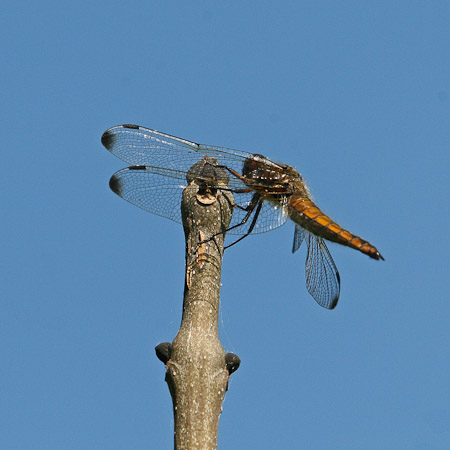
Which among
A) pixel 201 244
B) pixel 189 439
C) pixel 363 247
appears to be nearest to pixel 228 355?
pixel 189 439

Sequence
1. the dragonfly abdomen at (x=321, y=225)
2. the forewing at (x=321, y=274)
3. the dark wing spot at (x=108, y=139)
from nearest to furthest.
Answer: the dragonfly abdomen at (x=321, y=225) → the forewing at (x=321, y=274) → the dark wing spot at (x=108, y=139)

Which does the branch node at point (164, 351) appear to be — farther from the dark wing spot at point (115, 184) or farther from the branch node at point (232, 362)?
the dark wing spot at point (115, 184)

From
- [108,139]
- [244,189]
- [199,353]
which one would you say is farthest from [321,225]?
[199,353]

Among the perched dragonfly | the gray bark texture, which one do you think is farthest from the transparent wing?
the gray bark texture

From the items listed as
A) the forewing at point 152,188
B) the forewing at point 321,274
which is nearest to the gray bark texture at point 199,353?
the forewing at point 152,188

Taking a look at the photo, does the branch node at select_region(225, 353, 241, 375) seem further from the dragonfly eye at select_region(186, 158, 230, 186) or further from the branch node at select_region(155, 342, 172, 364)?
the dragonfly eye at select_region(186, 158, 230, 186)

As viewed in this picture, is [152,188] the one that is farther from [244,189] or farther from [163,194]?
[244,189]
